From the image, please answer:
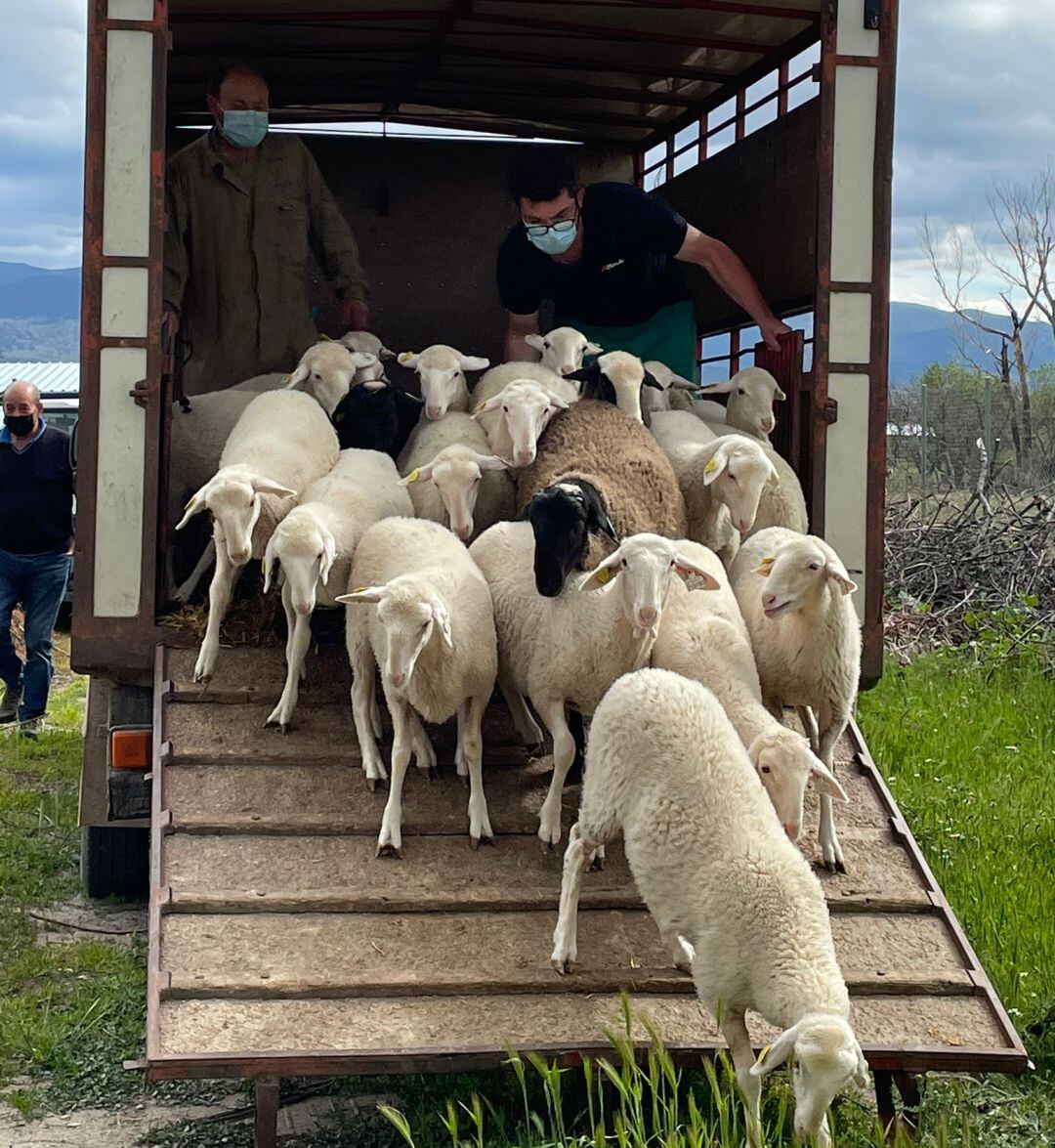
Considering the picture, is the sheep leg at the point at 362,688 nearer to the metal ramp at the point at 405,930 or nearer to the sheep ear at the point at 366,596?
the metal ramp at the point at 405,930

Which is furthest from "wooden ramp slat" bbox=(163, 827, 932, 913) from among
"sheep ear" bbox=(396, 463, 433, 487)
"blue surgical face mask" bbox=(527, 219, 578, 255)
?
"blue surgical face mask" bbox=(527, 219, 578, 255)

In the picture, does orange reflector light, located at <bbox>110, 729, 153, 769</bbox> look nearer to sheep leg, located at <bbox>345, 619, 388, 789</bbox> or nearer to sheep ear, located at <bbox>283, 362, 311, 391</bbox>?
sheep leg, located at <bbox>345, 619, 388, 789</bbox>

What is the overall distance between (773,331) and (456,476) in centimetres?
198

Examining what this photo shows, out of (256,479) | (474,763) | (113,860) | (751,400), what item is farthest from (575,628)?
(113,860)

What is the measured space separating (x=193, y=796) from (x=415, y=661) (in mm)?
808

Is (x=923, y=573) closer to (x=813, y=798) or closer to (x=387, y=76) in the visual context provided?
(x=387, y=76)

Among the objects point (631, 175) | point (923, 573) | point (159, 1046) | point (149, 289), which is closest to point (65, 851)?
point (149, 289)

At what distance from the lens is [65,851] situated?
22.5ft

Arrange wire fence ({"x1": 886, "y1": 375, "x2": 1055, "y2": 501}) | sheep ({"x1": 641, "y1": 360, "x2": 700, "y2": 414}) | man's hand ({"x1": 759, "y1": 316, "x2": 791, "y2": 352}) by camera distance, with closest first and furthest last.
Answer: sheep ({"x1": 641, "y1": 360, "x2": 700, "y2": 414})
man's hand ({"x1": 759, "y1": 316, "x2": 791, "y2": 352})
wire fence ({"x1": 886, "y1": 375, "x2": 1055, "y2": 501})

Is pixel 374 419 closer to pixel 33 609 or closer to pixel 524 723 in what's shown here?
pixel 524 723

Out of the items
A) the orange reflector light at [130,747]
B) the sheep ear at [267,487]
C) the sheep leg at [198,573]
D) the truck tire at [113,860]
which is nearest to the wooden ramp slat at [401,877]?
the orange reflector light at [130,747]

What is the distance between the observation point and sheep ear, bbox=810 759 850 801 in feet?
13.9

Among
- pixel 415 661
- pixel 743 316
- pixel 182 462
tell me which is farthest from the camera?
pixel 743 316

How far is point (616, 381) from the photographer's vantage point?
19.6 feet
